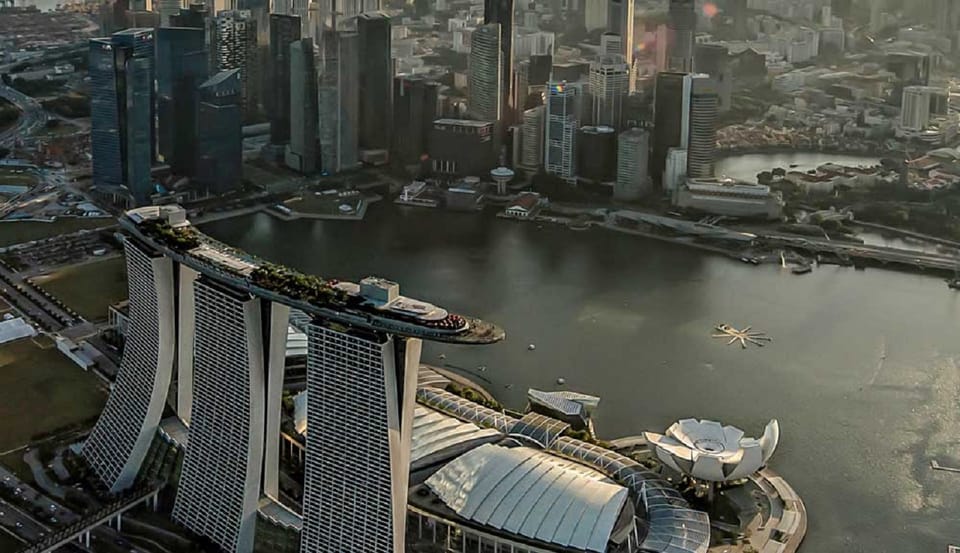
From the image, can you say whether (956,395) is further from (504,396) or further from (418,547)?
(418,547)

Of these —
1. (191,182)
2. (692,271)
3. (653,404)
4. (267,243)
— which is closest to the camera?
(653,404)

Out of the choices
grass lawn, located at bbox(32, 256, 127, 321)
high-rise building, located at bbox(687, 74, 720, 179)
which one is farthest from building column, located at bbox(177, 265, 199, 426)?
high-rise building, located at bbox(687, 74, 720, 179)

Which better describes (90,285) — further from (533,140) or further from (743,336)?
(533,140)

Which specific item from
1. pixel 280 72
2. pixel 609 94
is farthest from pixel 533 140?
pixel 280 72

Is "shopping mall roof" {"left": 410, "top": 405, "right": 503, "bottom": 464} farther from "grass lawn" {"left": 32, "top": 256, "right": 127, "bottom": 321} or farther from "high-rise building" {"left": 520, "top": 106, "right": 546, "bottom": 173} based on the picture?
"high-rise building" {"left": 520, "top": 106, "right": 546, "bottom": 173}

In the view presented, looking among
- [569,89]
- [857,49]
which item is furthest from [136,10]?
[857,49]

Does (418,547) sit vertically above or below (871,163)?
below
